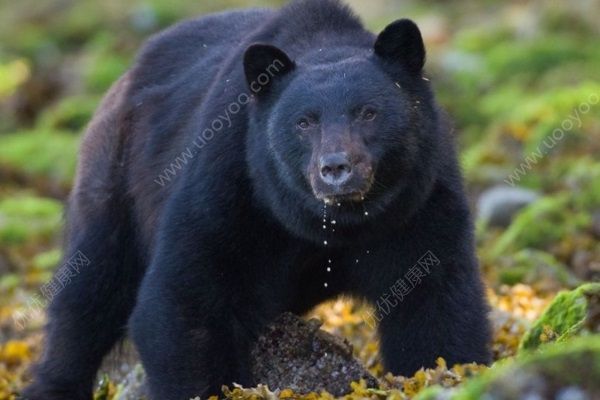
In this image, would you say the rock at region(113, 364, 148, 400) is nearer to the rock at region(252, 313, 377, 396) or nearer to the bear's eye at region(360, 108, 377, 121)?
the rock at region(252, 313, 377, 396)

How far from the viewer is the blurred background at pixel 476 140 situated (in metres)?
9.70

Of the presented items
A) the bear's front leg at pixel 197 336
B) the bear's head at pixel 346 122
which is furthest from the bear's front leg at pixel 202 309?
the bear's head at pixel 346 122

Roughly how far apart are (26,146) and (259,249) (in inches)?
572

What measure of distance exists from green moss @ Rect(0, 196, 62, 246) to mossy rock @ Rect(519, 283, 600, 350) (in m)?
9.04

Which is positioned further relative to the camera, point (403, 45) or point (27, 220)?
point (27, 220)

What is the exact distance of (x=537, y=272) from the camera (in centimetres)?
1106

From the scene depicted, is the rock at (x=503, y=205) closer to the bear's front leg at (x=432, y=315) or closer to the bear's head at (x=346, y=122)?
the bear's front leg at (x=432, y=315)

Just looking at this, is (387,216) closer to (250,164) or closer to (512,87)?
(250,164)

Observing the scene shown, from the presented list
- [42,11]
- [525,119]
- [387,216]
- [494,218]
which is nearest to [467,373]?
[387,216]

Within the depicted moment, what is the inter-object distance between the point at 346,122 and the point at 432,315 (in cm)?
128

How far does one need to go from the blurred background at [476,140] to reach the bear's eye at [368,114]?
42.8 inches

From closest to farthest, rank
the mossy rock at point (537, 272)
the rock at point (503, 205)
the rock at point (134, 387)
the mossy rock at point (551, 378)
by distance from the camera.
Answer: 1. the mossy rock at point (551, 378)
2. the rock at point (134, 387)
3. the mossy rock at point (537, 272)
4. the rock at point (503, 205)

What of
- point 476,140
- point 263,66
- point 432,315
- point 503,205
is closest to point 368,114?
point 263,66

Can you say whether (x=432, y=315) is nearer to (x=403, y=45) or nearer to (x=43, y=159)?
(x=403, y=45)
